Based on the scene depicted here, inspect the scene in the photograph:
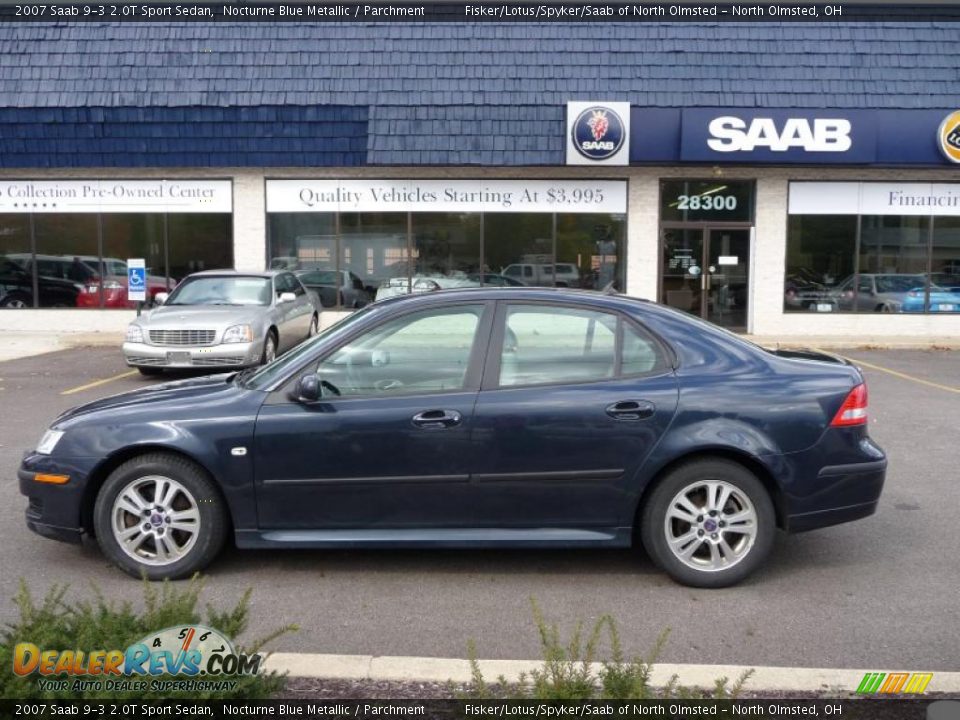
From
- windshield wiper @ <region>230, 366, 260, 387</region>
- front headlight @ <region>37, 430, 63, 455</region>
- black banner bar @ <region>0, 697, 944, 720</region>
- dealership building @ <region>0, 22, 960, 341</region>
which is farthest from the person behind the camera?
dealership building @ <region>0, 22, 960, 341</region>

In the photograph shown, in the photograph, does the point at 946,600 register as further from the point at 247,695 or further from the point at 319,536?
the point at 247,695

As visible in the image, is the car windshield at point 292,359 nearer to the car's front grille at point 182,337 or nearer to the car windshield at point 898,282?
the car's front grille at point 182,337

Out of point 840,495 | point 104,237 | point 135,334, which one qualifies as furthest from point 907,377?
point 104,237

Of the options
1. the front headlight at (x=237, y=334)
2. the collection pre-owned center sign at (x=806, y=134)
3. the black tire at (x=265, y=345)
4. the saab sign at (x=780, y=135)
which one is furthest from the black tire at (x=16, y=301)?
the saab sign at (x=780, y=135)

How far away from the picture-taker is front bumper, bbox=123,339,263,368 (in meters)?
11.6

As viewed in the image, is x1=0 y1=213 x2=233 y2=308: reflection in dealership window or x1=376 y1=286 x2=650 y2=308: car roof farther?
x1=0 y1=213 x2=233 y2=308: reflection in dealership window

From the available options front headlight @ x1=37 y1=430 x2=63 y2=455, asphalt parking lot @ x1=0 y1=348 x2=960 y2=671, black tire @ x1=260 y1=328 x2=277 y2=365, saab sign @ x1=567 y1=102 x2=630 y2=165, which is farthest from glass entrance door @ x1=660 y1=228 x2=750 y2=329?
front headlight @ x1=37 y1=430 x2=63 y2=455

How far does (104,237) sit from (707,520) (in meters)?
16.5

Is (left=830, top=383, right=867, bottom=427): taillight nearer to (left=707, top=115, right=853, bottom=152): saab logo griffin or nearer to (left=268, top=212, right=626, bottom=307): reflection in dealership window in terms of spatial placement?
(left=707, top=115, right=853, bottom=152): saab logo griffin

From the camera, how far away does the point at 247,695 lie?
302 centimetres

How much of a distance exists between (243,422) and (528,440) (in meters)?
1.47

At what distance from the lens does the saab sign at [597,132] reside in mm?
16500

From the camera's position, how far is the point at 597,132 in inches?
651

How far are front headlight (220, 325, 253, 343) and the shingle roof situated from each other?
623 cm
